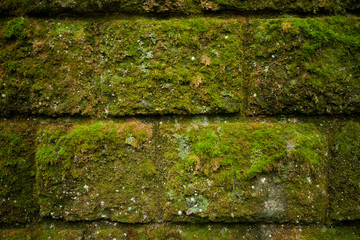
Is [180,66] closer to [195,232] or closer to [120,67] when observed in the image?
[120,67]

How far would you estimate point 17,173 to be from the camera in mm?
1231

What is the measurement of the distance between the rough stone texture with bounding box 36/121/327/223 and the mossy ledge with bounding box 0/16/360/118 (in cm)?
14

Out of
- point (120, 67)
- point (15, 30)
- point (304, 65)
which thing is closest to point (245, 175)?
point (304, 65)

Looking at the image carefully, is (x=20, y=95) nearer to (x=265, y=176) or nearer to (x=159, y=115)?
(x=159, y=115)

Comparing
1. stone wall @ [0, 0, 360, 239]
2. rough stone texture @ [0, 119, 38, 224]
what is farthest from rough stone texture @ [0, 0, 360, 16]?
rough stone texture @ [0, 119, 38, 224]

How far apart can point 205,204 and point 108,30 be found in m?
1.02

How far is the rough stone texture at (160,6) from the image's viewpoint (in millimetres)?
1207

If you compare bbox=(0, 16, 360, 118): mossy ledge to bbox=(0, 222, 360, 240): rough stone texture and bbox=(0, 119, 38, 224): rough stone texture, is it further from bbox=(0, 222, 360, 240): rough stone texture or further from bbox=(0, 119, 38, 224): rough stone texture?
bbox=(0, 222, 360, 240): rough stone texture

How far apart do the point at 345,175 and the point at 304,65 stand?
61 centimetres

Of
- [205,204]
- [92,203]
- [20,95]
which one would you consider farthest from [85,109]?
[205,204]

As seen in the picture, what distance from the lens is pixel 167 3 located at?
1200 millimetres

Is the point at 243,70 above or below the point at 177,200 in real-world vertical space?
above

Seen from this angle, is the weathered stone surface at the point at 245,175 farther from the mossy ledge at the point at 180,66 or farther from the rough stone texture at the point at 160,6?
the rough stone texture at the point at 160,6

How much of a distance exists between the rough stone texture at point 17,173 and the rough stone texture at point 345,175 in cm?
156
